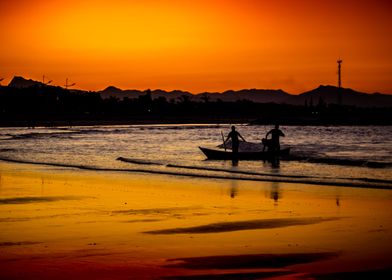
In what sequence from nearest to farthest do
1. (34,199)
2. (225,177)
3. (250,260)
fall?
1. (250,260)
2. (34,199)
3. (225,177)

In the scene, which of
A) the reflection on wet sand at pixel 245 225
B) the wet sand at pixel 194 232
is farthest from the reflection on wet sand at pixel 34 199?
the reflection on wet sand at pixel 245 225

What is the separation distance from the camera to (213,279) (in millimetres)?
10109

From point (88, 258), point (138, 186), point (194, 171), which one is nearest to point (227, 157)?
point (194, 171)

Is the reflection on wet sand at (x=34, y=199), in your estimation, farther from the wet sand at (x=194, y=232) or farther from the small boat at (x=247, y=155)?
the small boat at (x=247, y=155)

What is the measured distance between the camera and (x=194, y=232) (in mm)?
14117

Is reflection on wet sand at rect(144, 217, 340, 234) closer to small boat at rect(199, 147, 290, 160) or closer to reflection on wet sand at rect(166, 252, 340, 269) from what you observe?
reflection on wet sand at rect(166, 252, 340, 269)

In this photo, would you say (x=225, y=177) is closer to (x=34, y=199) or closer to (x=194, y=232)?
(x=34, y=199)

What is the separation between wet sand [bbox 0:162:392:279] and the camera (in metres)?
10.8

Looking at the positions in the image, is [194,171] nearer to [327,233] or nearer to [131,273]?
[327,233]

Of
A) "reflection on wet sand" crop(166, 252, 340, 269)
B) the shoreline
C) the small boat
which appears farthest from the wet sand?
the small boat

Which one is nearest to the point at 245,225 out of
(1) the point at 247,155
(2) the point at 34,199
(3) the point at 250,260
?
(3) the point at 250,260

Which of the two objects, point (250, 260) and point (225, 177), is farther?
point (225, 177)

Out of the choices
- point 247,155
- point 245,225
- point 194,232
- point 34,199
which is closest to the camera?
point 194,232

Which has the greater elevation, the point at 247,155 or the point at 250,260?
the point at 250,260
